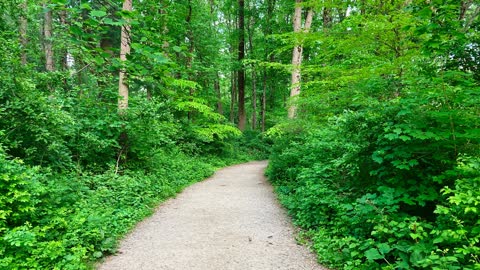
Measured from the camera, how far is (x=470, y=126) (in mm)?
3590

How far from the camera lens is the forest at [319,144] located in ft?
9.62

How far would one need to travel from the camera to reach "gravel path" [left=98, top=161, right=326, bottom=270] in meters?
4.13

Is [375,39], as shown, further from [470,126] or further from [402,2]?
[470,126]

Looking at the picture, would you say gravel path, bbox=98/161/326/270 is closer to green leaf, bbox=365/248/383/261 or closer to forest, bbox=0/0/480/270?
forest, bbox=0/0/480/270

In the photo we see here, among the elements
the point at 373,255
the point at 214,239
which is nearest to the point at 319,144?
the point at 214,239

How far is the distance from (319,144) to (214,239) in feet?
10.9

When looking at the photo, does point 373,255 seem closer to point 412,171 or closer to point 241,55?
point 412,171

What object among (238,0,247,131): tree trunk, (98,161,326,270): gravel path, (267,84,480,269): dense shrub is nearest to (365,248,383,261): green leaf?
(267,84,480,269): dense shrub

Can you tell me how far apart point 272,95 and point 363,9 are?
2047 cm

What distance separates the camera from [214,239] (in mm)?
4992

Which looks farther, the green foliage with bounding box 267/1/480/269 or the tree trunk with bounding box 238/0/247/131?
the tree trunk with bounding box 238/0/247/131

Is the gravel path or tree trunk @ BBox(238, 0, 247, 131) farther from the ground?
tree trunk @ BBox(238, 0, 247, 131)

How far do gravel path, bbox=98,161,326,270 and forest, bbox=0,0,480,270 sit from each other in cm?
32

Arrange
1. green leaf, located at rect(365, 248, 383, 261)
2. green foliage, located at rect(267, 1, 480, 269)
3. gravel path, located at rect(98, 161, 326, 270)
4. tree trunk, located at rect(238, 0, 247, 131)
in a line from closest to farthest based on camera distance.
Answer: green foliage, located at rect(267, 1, 480, 269) → green leaf, located at rect(365, 248, 383, 261) → gravel path, located at rect(98, 161, 326, 270) → tree trunk, located at rect(238, 0, 247, 131)
